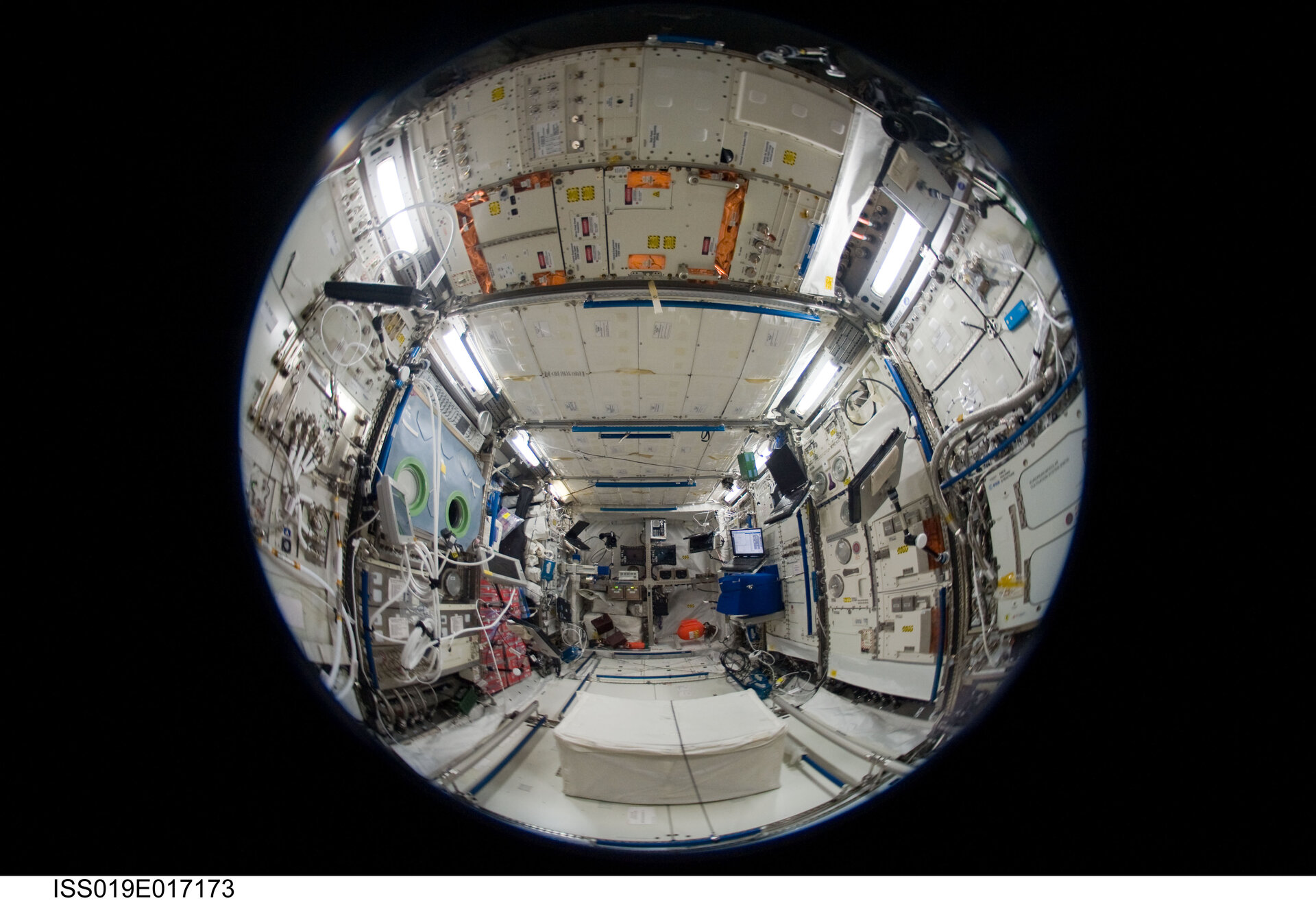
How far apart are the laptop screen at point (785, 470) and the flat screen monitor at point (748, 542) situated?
397 mm

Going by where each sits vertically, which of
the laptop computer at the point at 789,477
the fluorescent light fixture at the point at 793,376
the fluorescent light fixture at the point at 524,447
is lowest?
the laptop computer at the point at 789,477

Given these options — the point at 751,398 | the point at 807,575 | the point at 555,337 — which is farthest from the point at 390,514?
the point at 807,575

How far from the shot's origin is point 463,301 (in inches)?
42.7

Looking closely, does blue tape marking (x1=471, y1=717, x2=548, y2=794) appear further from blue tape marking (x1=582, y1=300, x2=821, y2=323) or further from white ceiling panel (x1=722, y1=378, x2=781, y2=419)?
blue tape marking (x1=582, y1=300, x2=821, y2=323)

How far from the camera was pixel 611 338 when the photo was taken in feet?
3.71

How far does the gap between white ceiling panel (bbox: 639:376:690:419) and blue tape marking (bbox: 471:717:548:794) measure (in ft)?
3.66

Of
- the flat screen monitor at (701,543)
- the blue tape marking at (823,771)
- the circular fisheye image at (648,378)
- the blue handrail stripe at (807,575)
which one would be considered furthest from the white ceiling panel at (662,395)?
the blue tape marking at (823,771)

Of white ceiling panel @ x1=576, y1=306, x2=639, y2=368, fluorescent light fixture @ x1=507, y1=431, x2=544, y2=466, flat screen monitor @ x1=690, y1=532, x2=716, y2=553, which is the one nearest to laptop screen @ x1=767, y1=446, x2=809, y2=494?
flat screen monitor @ x1=690, y1=532, x2=716, y2=553

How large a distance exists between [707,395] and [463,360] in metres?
0.91

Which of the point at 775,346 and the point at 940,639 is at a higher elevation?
the point at 775,346

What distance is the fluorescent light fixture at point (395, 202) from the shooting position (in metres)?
0.89

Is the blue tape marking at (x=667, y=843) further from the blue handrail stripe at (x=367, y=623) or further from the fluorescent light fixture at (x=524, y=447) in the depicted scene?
the fluorescent light fixture at (x=524, y=447)

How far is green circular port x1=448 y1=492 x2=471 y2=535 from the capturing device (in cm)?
126

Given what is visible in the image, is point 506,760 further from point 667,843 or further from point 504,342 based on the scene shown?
point 504,342
